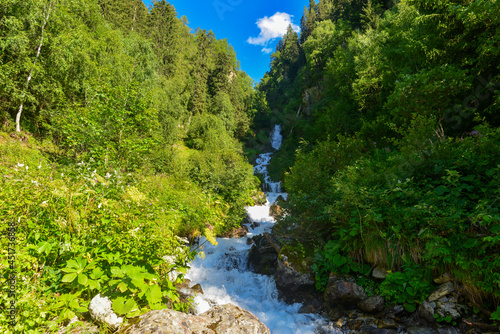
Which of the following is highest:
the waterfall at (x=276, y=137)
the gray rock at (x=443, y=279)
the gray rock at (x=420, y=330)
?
the waterfall at (x=276, y=137)

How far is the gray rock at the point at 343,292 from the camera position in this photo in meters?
4.90

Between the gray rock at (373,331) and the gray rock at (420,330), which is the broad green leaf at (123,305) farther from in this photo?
the gray rock at (420,330)

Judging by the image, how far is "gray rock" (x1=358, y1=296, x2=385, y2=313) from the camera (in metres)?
4.56

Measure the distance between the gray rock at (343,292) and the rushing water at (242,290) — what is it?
0.61m

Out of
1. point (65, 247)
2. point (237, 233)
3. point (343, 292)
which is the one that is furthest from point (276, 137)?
point (65, 247)

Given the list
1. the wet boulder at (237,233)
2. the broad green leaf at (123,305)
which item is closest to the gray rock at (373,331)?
the broad green leaf at (123,305)

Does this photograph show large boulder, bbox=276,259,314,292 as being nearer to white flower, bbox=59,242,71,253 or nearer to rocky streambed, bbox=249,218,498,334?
rocky streambed, bbox=249,218,498,334

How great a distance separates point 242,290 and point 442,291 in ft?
18.6

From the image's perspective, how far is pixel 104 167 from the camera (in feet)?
17.3

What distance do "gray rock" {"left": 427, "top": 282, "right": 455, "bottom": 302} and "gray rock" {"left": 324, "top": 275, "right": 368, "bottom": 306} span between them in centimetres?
129

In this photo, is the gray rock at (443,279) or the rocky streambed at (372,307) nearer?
the rocky streambed at (372,307)

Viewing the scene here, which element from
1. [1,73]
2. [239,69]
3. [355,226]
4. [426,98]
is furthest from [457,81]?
[239,69]

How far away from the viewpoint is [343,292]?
198 inches

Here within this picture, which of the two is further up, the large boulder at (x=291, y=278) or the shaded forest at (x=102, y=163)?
the shaded forest at (x=102, y=163)
